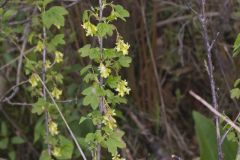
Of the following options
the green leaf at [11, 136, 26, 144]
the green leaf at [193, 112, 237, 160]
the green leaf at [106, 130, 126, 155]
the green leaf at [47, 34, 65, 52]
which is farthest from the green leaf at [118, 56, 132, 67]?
the green leaf at [11, 136, 26, 144]

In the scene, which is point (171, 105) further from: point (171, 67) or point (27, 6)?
point (27, 6)

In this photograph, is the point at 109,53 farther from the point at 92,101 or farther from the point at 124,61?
the point at 92,101

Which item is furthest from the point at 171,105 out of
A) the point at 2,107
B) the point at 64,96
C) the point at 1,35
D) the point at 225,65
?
the point at 1,35

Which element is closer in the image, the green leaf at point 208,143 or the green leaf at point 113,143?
the green leaf at point 113,143

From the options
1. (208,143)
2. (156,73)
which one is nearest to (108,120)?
(208,143)

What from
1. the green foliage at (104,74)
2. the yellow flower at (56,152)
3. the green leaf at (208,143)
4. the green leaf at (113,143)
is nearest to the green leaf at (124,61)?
the green foliage at (104,74)

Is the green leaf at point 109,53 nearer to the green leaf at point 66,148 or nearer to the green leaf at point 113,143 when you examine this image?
the green leaf at point 113,143
